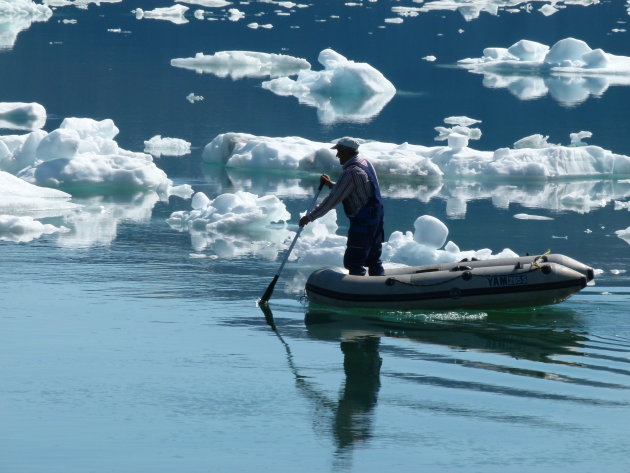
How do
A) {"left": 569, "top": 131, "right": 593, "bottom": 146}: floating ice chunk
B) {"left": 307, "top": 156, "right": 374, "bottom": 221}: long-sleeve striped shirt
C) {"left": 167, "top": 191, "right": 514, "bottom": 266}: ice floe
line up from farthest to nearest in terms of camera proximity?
1. {"left": 569, "top": 131, "right": 593, "bottom": 146}: floating ice chunk
2. {"left": 167, "top": 191, "right": 514, "bottom": 266}: ice floe
3. {"left": 307, "top": 156, "right": 374, "bottom": 221}: long-sleeve striped shirt

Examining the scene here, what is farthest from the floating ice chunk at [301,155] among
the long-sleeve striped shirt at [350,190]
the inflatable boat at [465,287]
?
the inflatable boat at [465,287]

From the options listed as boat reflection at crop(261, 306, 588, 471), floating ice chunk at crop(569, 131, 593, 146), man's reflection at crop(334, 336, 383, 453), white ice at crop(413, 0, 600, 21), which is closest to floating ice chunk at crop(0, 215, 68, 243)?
boat reflection at crop(261, 306, 588, 471)

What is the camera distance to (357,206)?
10023 millimetres

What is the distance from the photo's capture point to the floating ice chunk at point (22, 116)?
20.1 metres

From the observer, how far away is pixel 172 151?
723 inches

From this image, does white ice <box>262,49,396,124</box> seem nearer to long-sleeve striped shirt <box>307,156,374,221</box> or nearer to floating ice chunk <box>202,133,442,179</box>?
floating ice chunk <box>202,133,442,179</box>

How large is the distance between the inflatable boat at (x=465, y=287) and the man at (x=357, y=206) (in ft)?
0.99

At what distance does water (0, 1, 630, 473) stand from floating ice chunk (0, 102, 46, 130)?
2625 millimetres

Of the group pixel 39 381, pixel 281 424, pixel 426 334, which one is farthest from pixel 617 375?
pixel 39 381

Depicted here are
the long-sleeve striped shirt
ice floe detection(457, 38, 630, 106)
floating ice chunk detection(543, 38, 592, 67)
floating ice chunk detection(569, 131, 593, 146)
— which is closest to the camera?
the long-sleeve striped shirt

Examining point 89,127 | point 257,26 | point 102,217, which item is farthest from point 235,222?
point 257,26

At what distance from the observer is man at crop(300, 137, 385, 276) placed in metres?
9.91

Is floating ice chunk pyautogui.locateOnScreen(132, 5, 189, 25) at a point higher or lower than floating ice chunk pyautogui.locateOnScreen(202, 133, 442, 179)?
higher

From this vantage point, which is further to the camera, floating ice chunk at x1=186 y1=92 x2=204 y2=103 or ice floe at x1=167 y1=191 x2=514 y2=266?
floating ice chunk at x1=186 y1=92 x2=204 y2=103
